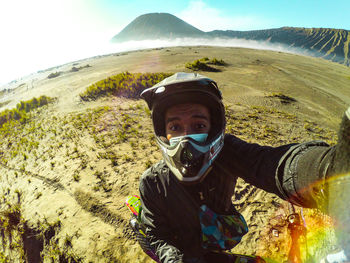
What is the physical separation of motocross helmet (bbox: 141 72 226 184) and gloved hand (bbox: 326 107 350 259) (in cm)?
90

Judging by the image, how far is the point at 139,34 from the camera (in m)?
194

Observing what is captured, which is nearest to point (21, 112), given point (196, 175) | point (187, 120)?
point (187, 120)

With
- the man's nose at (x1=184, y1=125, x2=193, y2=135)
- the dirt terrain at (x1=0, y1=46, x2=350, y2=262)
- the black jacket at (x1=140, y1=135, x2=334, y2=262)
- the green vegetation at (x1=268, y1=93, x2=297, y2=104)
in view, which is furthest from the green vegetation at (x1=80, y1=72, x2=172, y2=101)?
the black jacket at (x1=140, y1=135, x2=334, y2=262)

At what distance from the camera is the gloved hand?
65cm

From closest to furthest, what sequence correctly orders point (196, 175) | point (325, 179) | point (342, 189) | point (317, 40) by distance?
point (342, 189) < point (325, 179) < point (196, 175) < point (317, 40)

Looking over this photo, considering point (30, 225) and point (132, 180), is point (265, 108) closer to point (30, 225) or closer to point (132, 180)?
point (132, 180)

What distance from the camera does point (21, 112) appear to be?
41.0 ft

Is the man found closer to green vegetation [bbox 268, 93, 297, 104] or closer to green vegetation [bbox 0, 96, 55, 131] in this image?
green vegetation [bbox 268, 93, 297, 104]

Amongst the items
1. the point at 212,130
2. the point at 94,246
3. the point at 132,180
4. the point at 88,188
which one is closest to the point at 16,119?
the point at 88,188

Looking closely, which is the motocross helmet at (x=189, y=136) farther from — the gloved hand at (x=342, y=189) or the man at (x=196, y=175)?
the gloved hand at (x=342, y=189)

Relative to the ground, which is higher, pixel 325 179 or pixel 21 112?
pixel 325 179

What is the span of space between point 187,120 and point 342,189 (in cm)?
130

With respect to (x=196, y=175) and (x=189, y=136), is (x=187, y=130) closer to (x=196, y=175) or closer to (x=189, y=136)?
(x=189, y=136)

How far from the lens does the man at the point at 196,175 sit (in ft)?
5.02
